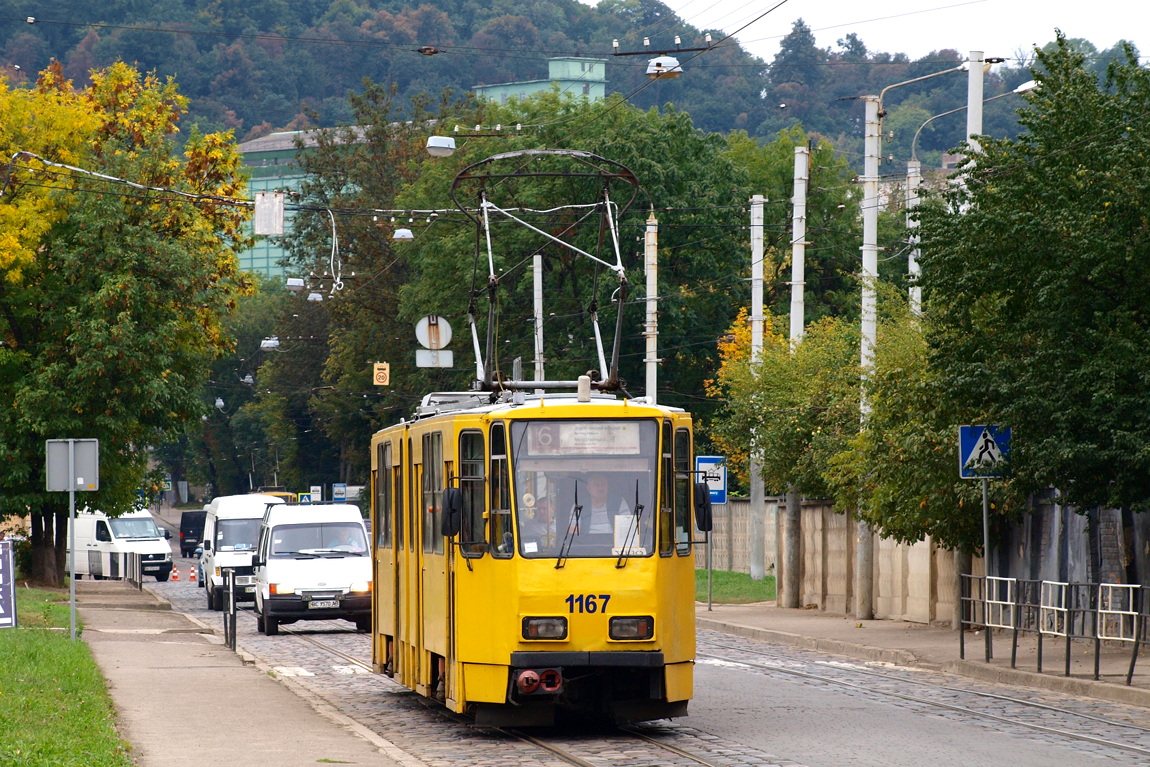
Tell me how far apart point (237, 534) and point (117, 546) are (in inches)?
728

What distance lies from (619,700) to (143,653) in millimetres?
11202

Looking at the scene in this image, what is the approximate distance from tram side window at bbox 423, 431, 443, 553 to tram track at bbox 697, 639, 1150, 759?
4904mm

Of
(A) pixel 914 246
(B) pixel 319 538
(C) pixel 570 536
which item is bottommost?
(B) pixel 319 538

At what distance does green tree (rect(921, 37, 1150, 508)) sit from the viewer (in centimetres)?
1870

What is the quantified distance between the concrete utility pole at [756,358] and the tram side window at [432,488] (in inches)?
700

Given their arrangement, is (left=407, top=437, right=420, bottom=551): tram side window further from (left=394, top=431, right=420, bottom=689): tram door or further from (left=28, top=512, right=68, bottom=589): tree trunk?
(left=28, top=512, right=68, bottom=589): tree trunk

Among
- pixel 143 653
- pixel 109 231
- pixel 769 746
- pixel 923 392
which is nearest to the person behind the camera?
pixel 769 746

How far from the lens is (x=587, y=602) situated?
1412 cm

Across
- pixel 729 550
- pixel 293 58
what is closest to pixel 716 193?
pixel 729 550

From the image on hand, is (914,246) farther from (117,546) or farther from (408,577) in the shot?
(117,546)

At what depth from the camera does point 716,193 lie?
2207 inches

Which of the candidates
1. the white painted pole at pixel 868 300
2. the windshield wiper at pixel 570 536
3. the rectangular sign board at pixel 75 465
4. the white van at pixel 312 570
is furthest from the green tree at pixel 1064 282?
the white van at pixel 312 570

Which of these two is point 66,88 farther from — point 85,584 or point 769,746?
point 769,746

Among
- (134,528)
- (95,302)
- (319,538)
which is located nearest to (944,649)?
(319,538)
